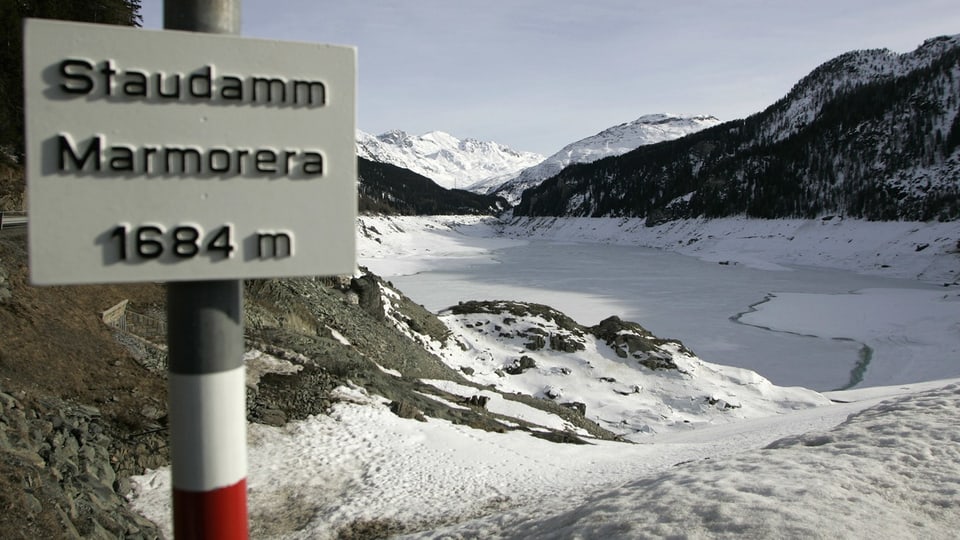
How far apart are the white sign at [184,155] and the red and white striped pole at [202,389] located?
0.09m

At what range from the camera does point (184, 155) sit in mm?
2324

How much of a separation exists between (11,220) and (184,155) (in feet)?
60.1

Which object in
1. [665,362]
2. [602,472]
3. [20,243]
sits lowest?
[665,362]

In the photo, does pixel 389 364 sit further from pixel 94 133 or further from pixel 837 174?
pixel 837 174

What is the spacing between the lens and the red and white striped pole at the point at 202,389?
7.65ft

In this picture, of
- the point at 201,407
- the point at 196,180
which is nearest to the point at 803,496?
the point at 201,407

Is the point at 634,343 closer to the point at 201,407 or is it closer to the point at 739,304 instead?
the point at 739,304

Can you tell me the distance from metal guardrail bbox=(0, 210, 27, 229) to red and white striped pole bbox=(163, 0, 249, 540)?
1630 centimetres

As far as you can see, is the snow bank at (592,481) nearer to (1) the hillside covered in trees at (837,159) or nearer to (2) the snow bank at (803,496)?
(2) the snow bank at (803,496)

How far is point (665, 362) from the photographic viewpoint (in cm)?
2588

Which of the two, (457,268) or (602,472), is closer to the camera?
(602,472)

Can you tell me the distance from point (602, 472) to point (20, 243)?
12.9m

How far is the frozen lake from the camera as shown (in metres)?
31.0

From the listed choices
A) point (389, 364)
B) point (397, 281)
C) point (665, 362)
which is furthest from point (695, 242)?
point (389, 364)
